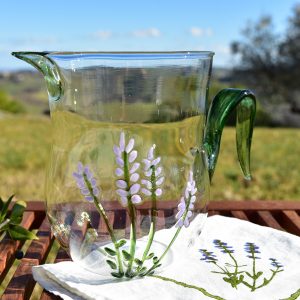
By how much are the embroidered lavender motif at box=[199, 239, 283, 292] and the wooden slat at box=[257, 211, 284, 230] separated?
0.16m

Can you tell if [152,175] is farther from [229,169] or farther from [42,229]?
[229,169]

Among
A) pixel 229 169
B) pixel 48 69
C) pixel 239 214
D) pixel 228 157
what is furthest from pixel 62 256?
pixel 228 157

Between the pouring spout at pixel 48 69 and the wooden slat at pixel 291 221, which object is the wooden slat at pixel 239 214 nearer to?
the wooden slat at pixel 291 221

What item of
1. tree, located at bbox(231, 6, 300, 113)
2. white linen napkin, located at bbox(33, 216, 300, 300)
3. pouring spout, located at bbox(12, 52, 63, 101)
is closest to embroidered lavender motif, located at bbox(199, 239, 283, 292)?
white linen napkin, located at bbox(33, 216, 300, 300)

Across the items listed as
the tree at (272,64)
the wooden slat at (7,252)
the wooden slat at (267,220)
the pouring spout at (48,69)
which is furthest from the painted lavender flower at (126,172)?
the tree at (272,64)

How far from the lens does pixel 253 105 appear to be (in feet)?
2.50

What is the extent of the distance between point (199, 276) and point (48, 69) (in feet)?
1.12

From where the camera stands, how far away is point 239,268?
744 millimetres

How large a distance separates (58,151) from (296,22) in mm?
11831

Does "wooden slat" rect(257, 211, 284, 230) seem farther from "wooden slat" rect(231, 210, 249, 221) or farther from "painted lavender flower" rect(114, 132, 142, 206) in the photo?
"painted lavender flower" rect(114, 132, 142, 206)

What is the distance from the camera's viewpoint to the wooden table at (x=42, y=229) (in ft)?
2.28

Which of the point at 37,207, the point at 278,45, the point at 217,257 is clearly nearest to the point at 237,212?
the point at 217,257

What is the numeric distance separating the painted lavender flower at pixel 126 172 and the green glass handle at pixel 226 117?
0.13m

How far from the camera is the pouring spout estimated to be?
0.68m
